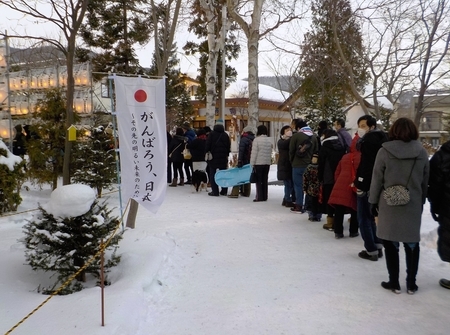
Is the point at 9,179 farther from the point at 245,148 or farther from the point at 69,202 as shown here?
the point at 245,148

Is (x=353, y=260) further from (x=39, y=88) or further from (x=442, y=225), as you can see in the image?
(x=39, y=88)

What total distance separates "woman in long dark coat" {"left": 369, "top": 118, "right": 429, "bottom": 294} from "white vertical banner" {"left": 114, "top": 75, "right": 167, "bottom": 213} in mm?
3212

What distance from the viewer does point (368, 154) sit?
16.0ft

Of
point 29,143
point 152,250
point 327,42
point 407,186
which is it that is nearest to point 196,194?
point 29,143

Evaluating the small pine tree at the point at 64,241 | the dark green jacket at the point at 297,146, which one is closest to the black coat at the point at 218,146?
the dark green jacket at the point at 297,146

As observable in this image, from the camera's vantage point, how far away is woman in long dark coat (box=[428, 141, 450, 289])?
4062mm

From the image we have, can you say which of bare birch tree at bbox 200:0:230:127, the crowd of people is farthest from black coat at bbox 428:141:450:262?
bare birch tree at bbox 200:0:230:127

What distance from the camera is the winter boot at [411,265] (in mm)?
4184

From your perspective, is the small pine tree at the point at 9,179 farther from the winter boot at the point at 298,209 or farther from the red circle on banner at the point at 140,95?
the winter boot at the point at 298,209

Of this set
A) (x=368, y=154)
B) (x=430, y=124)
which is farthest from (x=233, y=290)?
(x=430, y=124)

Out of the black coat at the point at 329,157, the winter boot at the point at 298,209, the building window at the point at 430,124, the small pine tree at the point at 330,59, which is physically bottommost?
the winter boot at the point at 298,209

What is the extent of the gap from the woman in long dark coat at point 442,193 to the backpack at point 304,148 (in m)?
3.70

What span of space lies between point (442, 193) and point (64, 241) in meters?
4.26

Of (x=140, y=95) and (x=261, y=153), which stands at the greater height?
(x=140, y=95)
